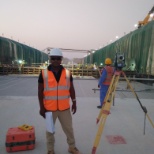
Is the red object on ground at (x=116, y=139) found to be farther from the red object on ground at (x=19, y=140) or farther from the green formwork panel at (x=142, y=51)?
the green formwork panel at (x=142, y=51)

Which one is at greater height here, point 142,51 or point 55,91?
point 142,51

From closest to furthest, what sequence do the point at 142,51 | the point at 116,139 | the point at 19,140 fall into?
the point at 19,140 → the point at 116,139 → the point at 142,51

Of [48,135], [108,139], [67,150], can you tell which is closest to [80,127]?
[108,139]

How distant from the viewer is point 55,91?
3.01 m

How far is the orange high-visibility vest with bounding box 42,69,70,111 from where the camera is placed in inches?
117

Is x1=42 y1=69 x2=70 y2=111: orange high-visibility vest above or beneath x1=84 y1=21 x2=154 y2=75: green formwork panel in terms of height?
beneath

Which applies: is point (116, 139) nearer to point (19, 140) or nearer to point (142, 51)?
point (19, 140)

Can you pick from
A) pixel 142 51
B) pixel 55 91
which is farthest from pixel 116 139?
pixel 142 51

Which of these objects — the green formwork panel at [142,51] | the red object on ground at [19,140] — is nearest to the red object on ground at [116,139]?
the red object on ground at [19,140]

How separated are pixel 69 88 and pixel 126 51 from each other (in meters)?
18.2

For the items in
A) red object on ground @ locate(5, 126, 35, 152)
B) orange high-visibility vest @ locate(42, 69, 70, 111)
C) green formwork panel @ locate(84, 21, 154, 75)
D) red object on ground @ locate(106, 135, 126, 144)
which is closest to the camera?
orange high-visibility vest @ locate(42, 69, 70, 111)

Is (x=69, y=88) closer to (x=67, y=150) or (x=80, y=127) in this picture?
(x=67, y=150)

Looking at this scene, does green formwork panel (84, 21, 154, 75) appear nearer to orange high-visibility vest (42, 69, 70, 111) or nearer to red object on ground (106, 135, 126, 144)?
red object on ground (106, 135, 126, 144)

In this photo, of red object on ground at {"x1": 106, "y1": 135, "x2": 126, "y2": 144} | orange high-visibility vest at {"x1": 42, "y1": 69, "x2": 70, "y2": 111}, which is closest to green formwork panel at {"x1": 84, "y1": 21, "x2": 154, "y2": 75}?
red object on ground at {"x1": 106, "y1": 135, "x2": 126, "y2": 144}
